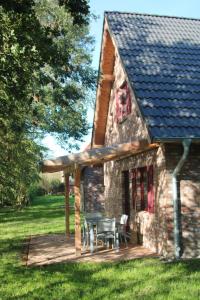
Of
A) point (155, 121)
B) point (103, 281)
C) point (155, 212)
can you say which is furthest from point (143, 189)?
point (103, 281)

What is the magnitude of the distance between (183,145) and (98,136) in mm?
8944

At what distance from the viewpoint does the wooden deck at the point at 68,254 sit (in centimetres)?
1108

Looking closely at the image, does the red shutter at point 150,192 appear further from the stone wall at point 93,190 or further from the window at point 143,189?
the stone wall at point 93,190

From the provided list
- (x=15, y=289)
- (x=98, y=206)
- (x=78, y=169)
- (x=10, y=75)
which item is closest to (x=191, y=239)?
(x=78, y=169)

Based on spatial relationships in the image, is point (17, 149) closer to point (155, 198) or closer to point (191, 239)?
point (155, 198)

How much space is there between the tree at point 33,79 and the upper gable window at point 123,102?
4.67 ft

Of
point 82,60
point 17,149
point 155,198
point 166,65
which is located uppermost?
point 82,60

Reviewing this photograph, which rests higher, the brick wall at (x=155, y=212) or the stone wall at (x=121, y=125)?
the stone wall at (x=121, y=125)

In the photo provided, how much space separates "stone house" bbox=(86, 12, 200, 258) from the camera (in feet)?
35.6

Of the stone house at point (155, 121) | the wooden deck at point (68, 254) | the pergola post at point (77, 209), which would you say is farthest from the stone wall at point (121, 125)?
the wooden deck at point (68, 254)

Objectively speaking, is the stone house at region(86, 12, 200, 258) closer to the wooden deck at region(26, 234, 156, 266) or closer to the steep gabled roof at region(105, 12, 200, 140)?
the steep gabled roof at region(105, 12, 200, 140)

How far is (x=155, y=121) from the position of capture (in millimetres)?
10758

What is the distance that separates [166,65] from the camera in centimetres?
1324

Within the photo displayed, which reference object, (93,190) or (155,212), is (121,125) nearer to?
(155,212)
